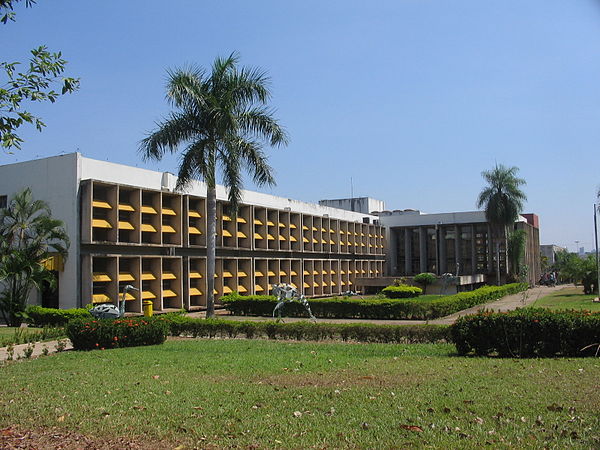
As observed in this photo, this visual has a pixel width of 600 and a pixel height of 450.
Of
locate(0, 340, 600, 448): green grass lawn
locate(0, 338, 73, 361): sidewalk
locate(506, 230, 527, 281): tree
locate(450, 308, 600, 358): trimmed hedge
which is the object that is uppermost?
locate(506, 230, 527, 281): tree

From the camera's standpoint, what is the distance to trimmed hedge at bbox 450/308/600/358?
11938mm

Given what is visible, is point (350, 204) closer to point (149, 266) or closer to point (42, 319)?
point (149, 266)

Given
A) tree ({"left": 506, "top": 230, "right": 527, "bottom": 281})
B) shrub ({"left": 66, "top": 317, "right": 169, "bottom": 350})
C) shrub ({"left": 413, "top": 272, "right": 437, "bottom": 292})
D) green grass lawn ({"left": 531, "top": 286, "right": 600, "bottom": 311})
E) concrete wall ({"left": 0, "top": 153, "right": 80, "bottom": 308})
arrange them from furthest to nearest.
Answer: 1. tree ({"left": 506, "top": 230, "right": 527, "bottom": 281})
2. shrub ({"left": 413, "top": 272, "right": 437, "bottom": 292})
3. green grass lawn ({"left": 531, "top": 286, "right": 600, "bottom": 311})
4. concrete wall ({"left": 0, "top": 153, "right": 80, "bottom": 308})
5. shrub ({"left": 66, "top": 317, "right": 169, "bottom": 350})

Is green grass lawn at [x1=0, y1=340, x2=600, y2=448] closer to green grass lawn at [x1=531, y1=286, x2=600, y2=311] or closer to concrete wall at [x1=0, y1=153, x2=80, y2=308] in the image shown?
concrete wall at [x1=0, y1=153, x2=80, y2=308]

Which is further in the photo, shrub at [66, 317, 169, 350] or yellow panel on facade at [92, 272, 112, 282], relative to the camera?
yellow panel on facade at [92, 272, 112, 282]

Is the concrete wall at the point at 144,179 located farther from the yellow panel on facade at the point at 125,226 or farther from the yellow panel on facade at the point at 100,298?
the yellow panel on facade at the point at 100,298

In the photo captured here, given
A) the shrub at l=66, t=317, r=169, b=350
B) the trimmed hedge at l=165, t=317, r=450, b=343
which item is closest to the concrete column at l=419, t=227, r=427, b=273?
the trimmed hedge at l=165, t=317, r=450, b=343

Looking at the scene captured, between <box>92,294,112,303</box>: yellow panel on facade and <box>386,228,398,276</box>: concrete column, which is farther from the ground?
<box>386,228,398,276</box>: concrete column

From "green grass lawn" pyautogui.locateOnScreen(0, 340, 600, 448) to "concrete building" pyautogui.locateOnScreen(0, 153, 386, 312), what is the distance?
15.6 m

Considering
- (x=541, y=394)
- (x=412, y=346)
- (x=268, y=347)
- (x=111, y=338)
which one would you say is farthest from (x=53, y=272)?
(x=541, y=394)

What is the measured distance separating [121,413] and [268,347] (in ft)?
26.1

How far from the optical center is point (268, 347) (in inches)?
595

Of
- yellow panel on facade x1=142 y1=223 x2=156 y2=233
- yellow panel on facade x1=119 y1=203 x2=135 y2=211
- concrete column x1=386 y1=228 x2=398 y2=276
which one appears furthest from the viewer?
concrete column x1=386 y1=228 x2=398 y2=276

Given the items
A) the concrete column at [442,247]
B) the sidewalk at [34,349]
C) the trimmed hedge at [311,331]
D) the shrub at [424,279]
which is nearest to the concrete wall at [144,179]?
the trimmed hedge at [311,331]
